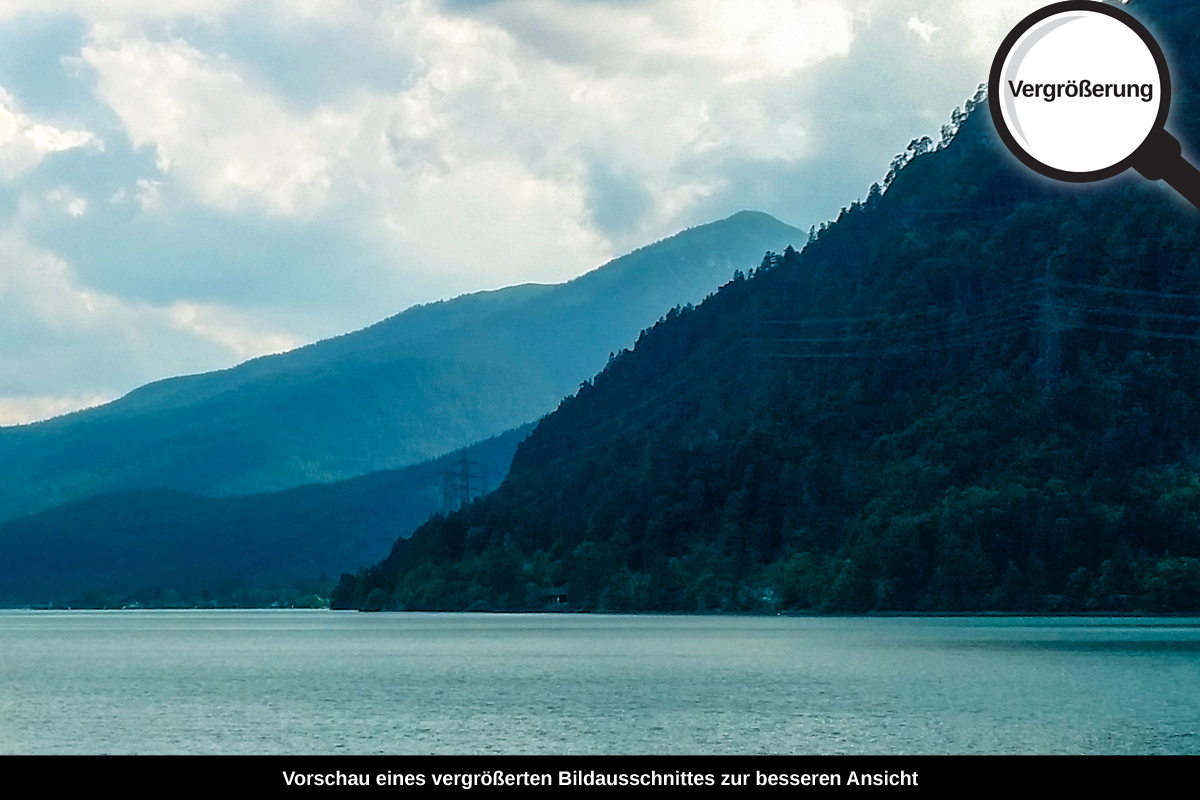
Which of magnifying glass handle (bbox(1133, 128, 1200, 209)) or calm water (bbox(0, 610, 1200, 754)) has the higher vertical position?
magnifying glass handle (bbox(1133, 128, 1200, 209))

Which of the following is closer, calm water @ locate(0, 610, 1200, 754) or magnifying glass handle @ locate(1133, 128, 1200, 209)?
magnifying glass handle @ locate(1133, 128, 1200, 209)

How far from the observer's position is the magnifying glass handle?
9422 mm

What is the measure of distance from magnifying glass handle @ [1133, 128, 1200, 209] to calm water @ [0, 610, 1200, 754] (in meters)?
47.9

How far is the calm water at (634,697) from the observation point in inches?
2379

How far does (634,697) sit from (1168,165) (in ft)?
245

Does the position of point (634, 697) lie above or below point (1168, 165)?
below

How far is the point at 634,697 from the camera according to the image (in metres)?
82.4

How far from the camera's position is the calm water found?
198ft

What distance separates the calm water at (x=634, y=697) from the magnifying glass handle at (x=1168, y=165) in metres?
47.9

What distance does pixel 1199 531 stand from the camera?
188125 millimetres

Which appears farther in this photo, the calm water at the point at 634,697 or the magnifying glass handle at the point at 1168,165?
the calm water at the point at 634,697

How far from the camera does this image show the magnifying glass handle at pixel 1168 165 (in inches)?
371

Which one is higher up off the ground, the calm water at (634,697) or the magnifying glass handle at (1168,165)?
the magnifying glass handle at (1168,165)
